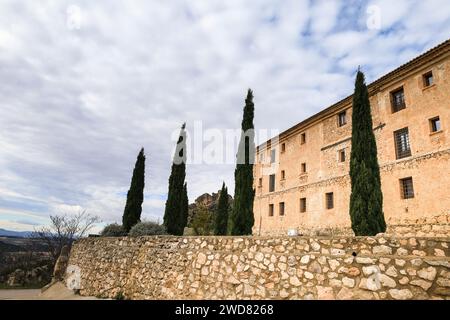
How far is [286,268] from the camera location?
5.50m

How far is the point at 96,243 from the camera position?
1212 cm

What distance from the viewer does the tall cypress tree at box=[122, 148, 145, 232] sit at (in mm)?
17766

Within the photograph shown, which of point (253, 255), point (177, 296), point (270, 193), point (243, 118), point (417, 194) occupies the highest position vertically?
point (243, 118)

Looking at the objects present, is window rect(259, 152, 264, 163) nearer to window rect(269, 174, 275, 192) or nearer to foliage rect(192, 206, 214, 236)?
window rect(269, 174, 275, 192)

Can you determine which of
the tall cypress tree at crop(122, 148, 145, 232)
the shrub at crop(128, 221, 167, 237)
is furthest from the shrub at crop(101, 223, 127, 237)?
the shrub at crop(128, 221, 167, 237)

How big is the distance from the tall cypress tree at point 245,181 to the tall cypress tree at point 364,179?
4.60 m

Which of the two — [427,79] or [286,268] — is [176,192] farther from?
[427,79]

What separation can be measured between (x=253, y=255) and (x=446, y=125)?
12927 mm

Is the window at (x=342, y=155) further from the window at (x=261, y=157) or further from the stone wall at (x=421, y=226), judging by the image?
the window at (x=261, y=157)

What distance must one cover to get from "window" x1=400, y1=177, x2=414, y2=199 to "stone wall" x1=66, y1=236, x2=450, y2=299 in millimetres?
12192

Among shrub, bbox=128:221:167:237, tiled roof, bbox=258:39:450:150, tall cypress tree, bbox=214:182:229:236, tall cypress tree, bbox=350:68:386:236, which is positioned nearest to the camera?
tall cypress tree, bbox=350:68:386:236

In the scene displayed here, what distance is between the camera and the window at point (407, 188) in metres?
14.7
